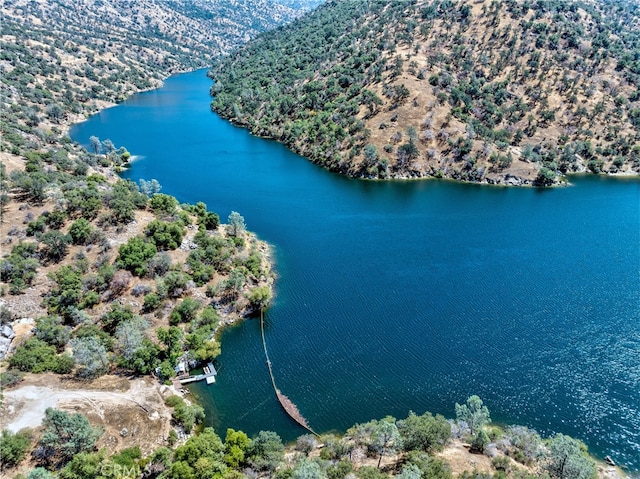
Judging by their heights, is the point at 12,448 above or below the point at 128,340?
below

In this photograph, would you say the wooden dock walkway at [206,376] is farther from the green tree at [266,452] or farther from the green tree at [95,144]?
the green tree at [95,144]

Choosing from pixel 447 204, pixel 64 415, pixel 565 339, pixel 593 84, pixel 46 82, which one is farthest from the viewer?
pixel 46 82

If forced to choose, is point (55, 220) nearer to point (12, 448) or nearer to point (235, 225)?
point (235, 225)

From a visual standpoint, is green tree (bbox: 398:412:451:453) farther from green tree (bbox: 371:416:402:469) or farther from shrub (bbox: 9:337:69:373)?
shrub (bbox: 9:337:69:373)

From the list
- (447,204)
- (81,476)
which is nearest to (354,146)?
(447,204)

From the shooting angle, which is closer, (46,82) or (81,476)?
(81,476)

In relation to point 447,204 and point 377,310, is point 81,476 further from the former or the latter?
point 447,204

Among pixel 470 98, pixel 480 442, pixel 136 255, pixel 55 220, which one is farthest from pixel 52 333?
pixel 470 98
